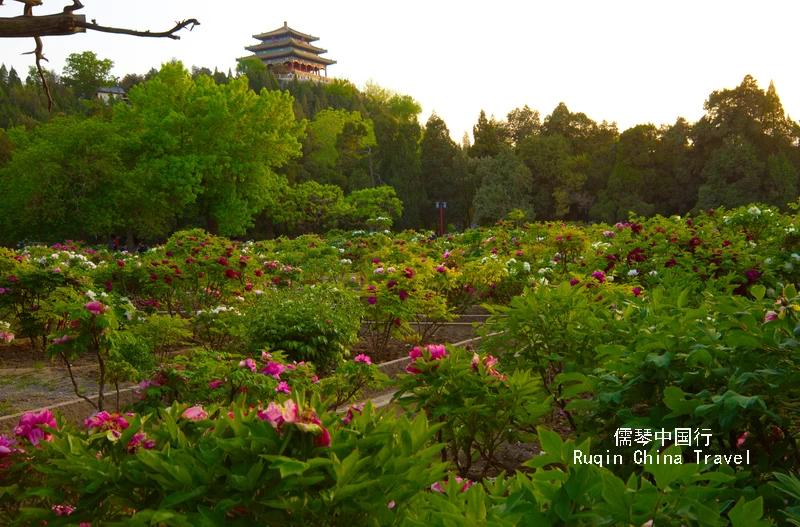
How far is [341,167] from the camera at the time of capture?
41781 mm

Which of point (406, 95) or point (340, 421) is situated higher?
point (406, 95)

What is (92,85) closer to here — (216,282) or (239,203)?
(239,203)

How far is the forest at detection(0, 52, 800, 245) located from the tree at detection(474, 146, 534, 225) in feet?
0.26

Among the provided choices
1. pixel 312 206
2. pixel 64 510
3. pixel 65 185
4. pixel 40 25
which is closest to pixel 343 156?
pixel 312 206

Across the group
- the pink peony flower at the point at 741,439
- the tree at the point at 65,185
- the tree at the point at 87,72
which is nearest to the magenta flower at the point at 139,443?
the pink peony flower at the point at 741,439

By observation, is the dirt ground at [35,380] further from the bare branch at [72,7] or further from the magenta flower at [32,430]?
the magenta flower at [32,430]

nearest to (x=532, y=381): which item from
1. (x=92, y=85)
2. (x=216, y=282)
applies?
(x=216, y=282)

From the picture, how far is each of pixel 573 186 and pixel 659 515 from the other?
36.8 m

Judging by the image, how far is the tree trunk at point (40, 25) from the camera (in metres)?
3.49

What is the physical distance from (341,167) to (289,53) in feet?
209

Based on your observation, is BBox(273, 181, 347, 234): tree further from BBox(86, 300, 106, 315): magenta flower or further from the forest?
BBox(86, 300, 106, 315): magenta flower

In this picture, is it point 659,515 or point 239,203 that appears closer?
point 659,515

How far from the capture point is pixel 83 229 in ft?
79.5

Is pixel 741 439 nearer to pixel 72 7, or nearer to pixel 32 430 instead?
pixel 32 430
